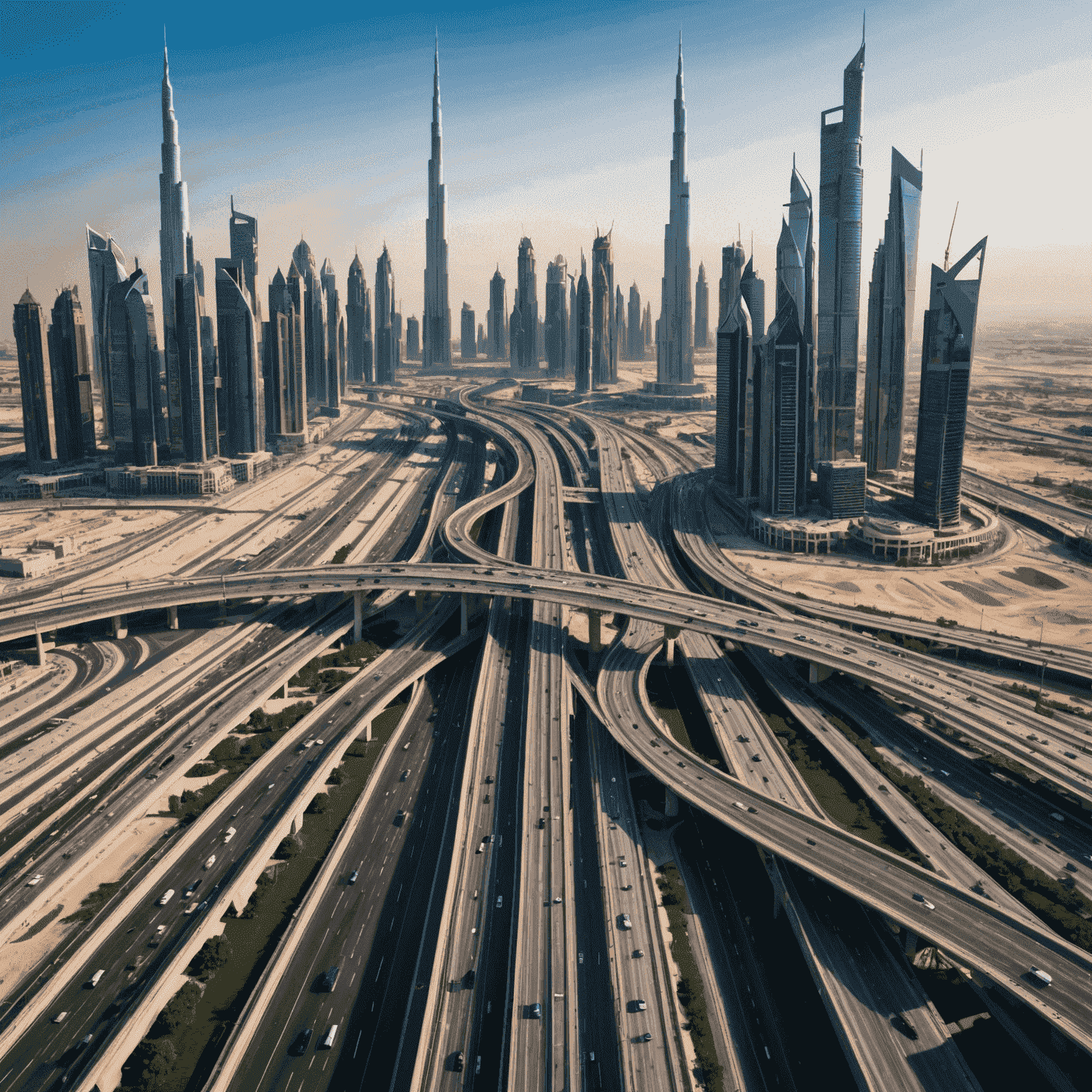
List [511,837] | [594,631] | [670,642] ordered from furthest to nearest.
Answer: [594,631]
[670,642]
[511,837]

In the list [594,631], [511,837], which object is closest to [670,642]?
[594,631]

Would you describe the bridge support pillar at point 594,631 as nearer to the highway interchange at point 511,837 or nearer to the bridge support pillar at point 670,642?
the highway interchange at point 511,837

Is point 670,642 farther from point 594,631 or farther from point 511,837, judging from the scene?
point 511,837

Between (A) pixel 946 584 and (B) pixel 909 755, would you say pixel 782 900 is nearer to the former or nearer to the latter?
(B) pixel 909 755

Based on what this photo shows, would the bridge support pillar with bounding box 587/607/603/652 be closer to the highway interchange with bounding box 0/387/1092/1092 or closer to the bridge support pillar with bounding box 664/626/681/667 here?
the highway interchange with bounding box 0/387/1092/1092

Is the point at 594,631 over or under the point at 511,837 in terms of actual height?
over

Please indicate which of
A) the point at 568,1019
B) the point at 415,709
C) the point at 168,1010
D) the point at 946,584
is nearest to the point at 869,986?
the point at 568,1019
